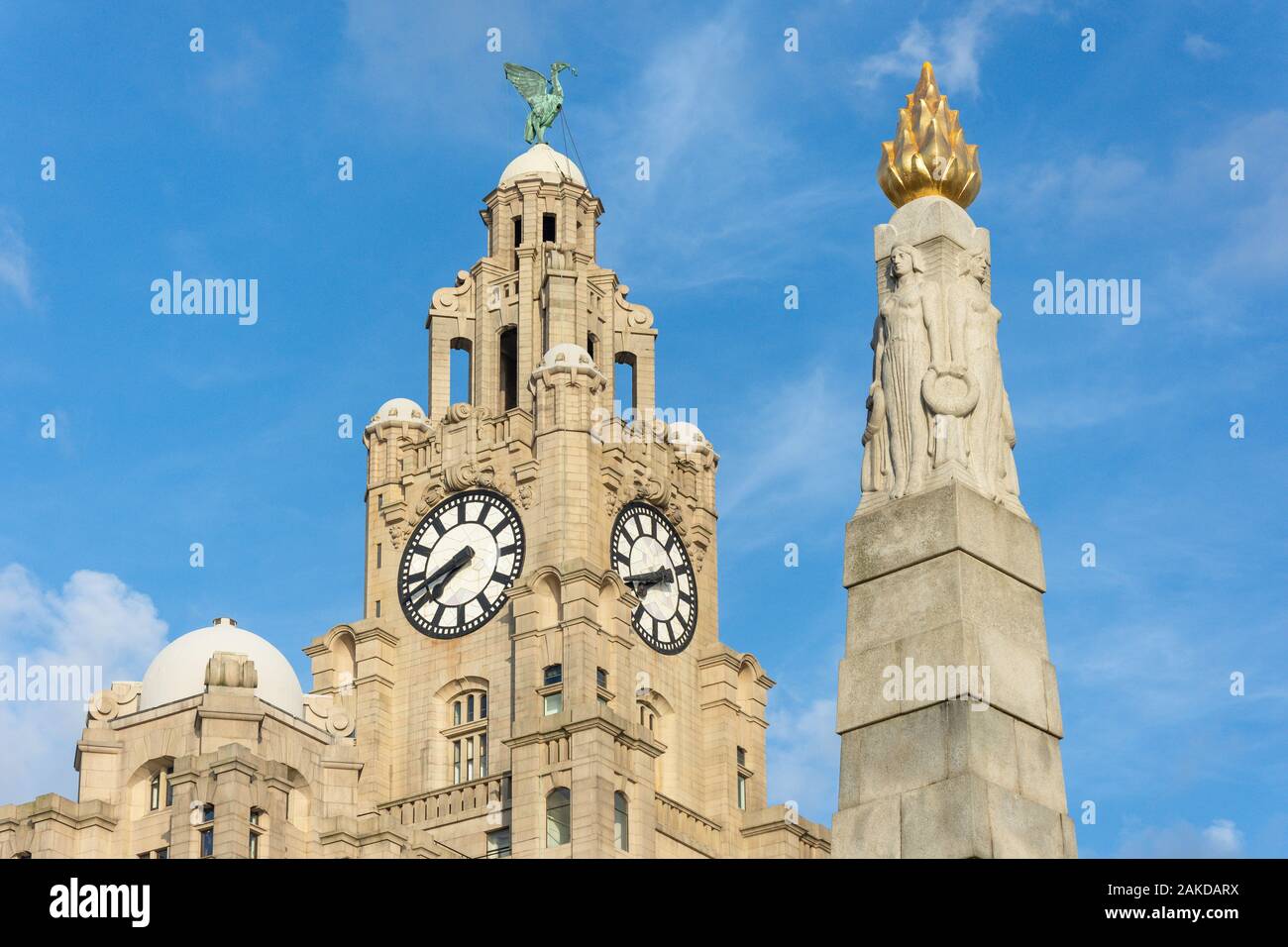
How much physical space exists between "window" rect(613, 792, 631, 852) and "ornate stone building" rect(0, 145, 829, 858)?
0.08 meters

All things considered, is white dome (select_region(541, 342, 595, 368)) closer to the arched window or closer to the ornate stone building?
the ornate stone building

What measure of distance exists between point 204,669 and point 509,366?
22.0 metres

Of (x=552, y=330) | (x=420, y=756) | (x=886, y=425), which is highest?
(x=552, y=330)

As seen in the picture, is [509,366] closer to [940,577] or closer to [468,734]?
[468,734]

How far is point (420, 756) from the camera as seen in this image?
91625 mm

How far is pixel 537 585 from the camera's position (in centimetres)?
8825

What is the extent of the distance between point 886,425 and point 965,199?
334 centimetres

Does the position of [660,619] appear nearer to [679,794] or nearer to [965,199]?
[679,794]

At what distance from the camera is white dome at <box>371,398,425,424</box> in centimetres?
9738

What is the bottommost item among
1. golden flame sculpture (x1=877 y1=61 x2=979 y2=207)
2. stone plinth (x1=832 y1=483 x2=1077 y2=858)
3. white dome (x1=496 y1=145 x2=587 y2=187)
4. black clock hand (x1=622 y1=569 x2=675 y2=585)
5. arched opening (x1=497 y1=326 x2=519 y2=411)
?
stone plinth (x1=832 y1=483 x2=1077 y2=858)

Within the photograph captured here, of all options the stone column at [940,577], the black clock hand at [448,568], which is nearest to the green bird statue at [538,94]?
the black clock hand at [448,568]

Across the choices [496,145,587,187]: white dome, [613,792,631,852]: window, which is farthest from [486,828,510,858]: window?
[496,145,587,187]: white dome
